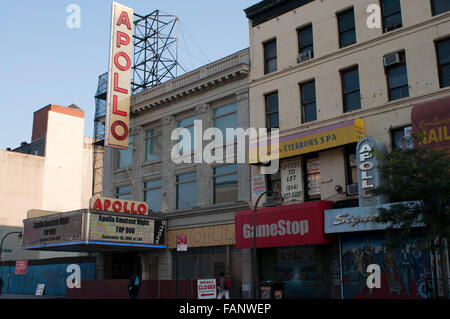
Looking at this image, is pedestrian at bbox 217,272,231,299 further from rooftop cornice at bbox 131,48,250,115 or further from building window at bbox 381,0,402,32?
building window at bbox 381,0,402,32

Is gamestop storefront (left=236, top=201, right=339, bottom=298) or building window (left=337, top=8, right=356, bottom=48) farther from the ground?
building window (left=337, top=8, right=356, bottom=48)

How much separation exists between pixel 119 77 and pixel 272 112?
1217 centimetres

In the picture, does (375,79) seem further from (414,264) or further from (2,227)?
(2,227)

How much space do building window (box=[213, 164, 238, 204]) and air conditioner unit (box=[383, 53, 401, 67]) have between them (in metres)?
11.4

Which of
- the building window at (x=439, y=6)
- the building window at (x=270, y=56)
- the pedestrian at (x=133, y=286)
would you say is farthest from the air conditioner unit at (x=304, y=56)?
the pedestrian at (x=133, y=286)

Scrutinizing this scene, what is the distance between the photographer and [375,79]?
81.8ft

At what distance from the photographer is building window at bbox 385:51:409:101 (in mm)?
24000

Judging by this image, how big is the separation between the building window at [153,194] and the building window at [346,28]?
55.2 ft

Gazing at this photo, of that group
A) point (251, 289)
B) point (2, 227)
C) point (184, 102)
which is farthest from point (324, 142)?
point (2, 227)

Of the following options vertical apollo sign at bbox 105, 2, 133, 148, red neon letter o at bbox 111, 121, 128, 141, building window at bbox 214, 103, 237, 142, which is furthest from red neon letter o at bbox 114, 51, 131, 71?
building window at bbox 214, 103, 237, 142

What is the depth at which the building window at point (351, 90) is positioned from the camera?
25922 mm

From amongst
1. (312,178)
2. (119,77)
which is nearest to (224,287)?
(312,178)

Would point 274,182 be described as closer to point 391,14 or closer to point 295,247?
point 295,247
